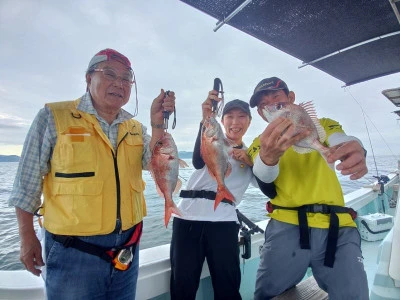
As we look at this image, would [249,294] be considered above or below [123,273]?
below

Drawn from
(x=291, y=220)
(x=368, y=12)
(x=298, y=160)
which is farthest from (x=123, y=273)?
(x=368, y=12)

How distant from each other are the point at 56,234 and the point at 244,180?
195 cm

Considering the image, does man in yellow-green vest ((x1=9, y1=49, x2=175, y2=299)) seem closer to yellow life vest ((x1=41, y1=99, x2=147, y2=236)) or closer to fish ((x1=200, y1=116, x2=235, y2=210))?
yellow life vest ((x1=41, y1=99, x2=147, y2=236))

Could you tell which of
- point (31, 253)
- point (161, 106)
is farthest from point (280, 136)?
point (31, 253)

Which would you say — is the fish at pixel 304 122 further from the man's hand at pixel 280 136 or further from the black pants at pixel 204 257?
the black pants at pixel 204 257

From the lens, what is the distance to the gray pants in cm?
180

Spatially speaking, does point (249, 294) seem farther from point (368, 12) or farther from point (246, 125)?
point (368, 12)

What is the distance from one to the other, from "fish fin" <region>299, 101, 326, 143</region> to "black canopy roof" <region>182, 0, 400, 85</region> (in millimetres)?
1109

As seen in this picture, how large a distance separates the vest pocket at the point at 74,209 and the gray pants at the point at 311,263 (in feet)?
4.82

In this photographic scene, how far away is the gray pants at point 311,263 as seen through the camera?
1800 mm

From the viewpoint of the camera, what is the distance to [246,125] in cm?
303

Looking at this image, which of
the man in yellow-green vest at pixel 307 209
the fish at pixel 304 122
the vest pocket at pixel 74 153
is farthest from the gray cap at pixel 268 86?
the vest pocket at pixel 74 153

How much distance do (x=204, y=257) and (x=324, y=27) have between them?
2.92 meters

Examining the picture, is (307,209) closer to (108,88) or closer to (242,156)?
(242,156)
